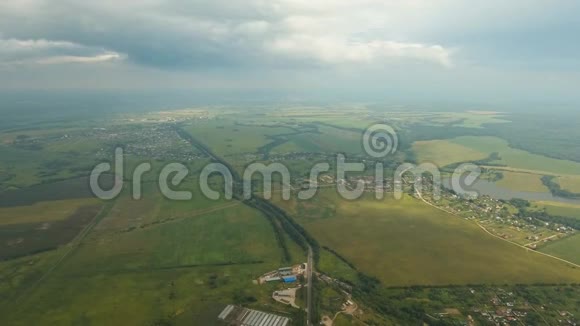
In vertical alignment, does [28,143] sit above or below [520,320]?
above

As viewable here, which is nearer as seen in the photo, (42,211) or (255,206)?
(42,211)

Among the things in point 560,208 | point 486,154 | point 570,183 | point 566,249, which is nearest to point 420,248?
point 566,249

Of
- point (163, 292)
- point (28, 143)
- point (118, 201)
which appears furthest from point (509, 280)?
point (28, 143)

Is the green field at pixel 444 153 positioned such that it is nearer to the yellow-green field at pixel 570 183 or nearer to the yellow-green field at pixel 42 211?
the yellow-green field at pixel 570 183

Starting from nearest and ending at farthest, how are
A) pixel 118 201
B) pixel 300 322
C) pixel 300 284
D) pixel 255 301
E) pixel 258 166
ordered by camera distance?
pixel 300 322, pixel 255 301, pixel 300 284, pixel 118 201, pixel 258 166

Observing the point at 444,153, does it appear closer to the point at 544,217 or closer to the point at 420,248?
the point at 544,217

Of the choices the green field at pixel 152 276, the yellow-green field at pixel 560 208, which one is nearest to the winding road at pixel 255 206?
the green field at pixel 152 276

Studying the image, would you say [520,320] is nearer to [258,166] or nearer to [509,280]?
[509,280]
